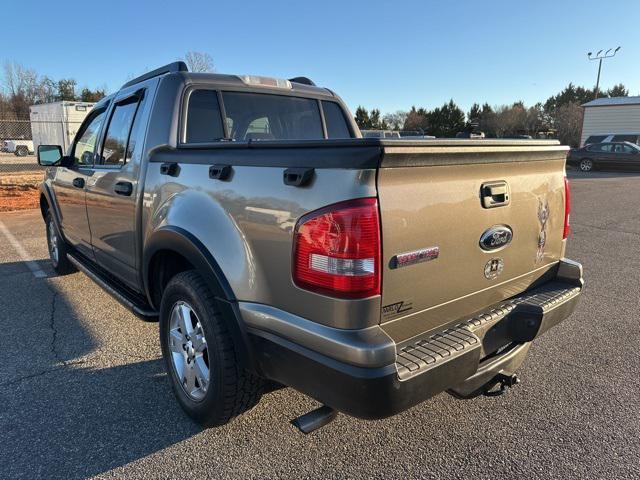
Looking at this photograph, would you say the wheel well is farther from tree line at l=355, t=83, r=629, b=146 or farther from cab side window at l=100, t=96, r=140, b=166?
tree line at l=355, t=83, r=629, b=146

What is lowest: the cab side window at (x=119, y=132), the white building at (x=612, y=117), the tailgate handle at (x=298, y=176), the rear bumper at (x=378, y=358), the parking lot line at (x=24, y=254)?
the parking lot line at (x=24, y=254)

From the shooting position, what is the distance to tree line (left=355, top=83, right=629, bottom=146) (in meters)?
46.6

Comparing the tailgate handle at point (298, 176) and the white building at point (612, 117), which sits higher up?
the white building at point (612, 117)

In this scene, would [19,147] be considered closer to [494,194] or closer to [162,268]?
[162,268]

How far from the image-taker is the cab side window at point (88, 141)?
14.2 ft

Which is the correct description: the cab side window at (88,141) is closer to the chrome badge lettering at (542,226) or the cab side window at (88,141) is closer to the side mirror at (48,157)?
the side mirror at (48,157)

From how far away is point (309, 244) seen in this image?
1937 millimetres

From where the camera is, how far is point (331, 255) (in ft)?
6.19

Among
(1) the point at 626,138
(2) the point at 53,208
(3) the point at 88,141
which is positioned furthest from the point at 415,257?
(1) the point at 626,138

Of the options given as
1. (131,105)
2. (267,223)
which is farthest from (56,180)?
(267,223)

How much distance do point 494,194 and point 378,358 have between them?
1.06m

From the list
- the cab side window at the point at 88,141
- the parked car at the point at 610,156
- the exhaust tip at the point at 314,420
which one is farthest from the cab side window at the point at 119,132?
the parked car at the point at 610,156

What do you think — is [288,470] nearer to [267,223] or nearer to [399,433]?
[399,433]

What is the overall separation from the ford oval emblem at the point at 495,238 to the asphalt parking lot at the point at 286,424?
1089 millimetres
